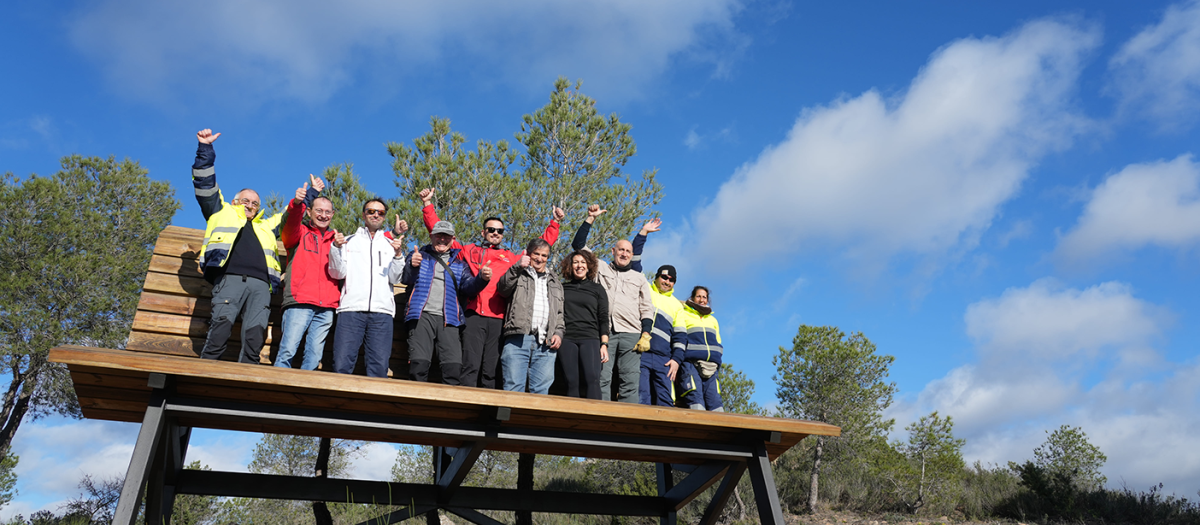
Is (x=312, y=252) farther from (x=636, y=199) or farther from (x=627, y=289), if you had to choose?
(x=636, y=199)

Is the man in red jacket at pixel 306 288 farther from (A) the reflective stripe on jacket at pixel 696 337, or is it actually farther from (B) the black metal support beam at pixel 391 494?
(A) the reflective stripe on jacket at pixel 696 337

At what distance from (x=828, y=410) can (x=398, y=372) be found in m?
12.7

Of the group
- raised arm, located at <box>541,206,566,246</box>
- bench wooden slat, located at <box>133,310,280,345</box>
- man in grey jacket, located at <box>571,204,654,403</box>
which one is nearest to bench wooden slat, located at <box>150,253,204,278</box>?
bench wooden slat, located at <box>133,310,280,345</box>

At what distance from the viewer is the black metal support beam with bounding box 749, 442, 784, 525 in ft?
14.3

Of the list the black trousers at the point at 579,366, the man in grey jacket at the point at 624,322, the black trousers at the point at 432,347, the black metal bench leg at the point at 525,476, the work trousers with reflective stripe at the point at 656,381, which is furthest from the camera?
the black metal bench leg at the point at 525,476

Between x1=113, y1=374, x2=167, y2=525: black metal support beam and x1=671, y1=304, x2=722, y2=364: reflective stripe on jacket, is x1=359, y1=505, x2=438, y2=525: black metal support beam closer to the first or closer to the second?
x1=113, y1=374, x2=167, y2=525: black metal support beam

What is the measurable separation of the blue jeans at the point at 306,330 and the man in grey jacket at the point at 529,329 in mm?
1305

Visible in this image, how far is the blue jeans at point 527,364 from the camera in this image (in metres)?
5.04

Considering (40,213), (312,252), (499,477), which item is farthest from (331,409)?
(40,213)

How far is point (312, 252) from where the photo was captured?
4949mm

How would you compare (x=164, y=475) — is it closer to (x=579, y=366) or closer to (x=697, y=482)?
(x=579, y=366)

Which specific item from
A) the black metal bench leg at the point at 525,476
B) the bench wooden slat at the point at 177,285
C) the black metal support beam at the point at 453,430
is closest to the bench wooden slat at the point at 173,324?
the bench wooden slat at the point at 177,285

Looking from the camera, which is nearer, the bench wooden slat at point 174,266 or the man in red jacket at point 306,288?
the man in red jacket at point 306,288

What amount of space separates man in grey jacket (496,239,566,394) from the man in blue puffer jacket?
0.25 m
